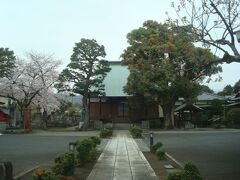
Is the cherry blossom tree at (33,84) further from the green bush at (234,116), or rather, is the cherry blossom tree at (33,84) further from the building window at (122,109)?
the green bush at (234,116)

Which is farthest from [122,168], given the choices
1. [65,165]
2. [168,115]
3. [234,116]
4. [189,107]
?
[189,107]

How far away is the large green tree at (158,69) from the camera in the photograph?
146ft

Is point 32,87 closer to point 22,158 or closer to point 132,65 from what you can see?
point 132,65

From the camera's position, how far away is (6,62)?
54312 mm

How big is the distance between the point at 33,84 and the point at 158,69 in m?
15.4

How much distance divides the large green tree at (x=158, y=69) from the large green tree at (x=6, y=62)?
14831 millimetres

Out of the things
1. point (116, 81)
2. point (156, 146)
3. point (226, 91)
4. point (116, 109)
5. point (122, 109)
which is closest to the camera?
point (156, 146)

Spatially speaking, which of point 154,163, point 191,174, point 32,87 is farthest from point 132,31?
point 191,174

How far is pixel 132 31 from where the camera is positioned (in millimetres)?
49750

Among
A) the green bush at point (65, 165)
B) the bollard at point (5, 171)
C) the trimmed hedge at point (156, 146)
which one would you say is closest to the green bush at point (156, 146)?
the trimmed hedge at point (156, 146)

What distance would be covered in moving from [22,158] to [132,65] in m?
30.5

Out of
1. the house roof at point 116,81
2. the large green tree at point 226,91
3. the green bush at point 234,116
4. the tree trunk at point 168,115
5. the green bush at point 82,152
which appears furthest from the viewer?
the large green tree at point 226,91

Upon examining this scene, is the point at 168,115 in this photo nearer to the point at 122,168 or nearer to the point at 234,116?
the point at 234,116

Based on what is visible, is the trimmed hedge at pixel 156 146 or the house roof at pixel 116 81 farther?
the house roof at pixel 116 81
